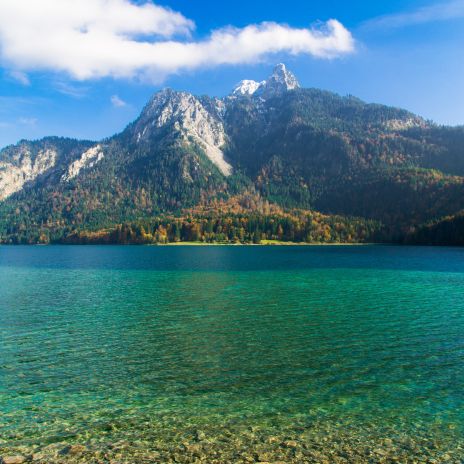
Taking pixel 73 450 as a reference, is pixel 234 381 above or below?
above

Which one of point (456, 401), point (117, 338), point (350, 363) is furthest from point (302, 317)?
point (456, 401)

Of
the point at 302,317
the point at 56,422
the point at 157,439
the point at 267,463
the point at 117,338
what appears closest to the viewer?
the point at 267,463

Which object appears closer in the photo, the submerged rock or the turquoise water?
the submerged rock

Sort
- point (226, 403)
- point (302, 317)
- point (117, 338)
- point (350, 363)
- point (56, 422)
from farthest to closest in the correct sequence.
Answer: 1. point (302, 317)
2. point (117, 338)
3. point (350, 363)
4. point (226, 403)
5. point (56, 422)

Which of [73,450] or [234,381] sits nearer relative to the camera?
[73,450]

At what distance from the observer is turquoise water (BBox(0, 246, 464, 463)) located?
60.6 feet

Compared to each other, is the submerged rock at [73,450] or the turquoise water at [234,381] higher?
the turquoise water at [234,381]

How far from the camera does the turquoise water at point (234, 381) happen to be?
1848 cm

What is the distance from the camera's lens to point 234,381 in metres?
26.0

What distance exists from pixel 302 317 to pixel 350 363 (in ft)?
54.9

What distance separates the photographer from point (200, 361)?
3019cm

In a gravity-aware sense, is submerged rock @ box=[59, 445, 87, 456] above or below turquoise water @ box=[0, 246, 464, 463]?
below

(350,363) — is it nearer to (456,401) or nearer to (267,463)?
(456,401)

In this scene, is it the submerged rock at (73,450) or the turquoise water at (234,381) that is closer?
the submerged rock at (73,450)
